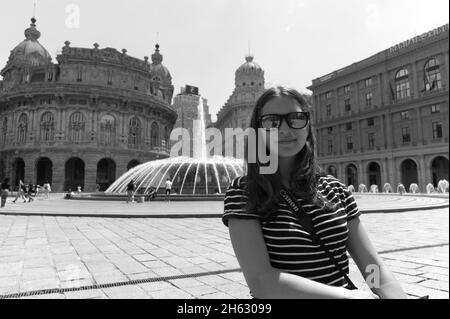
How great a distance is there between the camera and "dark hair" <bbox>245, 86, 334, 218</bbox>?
1233 millimetres

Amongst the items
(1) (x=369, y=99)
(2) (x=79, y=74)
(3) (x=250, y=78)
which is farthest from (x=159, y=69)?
(1) (x=369, y=99)

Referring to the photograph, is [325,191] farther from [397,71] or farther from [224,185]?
[397,71]

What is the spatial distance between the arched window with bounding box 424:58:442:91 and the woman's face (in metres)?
42.2

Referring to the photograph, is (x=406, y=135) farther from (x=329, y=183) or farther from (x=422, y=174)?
(x=329, y=183)

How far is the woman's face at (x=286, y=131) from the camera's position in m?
1.33

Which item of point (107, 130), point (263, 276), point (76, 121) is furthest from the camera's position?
point (107, 130)

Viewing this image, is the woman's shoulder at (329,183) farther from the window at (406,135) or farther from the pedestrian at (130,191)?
the window at (406,135)

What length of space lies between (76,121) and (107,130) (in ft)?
13.2

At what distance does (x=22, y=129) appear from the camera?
4134cm

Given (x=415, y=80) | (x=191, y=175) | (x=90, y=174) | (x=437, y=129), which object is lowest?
(x=191, y=175)

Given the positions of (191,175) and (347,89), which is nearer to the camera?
(191,175)

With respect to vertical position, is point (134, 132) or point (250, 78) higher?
point (250, 78)

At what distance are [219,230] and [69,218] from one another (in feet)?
18.1
